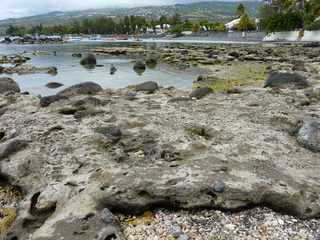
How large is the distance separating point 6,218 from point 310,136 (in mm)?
8799

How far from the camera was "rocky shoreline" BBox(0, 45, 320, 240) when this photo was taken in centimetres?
830

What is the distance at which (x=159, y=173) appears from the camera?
9.75 m

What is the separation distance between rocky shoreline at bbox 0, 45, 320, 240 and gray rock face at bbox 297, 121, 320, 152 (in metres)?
0.03

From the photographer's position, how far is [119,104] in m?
18.5

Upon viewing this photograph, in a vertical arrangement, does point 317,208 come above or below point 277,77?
above

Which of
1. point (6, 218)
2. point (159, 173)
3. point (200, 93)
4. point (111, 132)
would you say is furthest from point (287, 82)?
point (6, 218)

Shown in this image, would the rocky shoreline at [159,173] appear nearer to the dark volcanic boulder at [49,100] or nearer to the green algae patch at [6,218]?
the green algae patch at [6,218]

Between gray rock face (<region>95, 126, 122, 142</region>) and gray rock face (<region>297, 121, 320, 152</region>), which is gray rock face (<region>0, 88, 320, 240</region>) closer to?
gray rock face (<region>95, 126, 122, 142</region>)

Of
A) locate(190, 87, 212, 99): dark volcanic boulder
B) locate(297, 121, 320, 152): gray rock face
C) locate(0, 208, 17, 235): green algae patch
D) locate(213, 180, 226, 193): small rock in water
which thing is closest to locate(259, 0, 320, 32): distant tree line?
locate(190, 87, 212, 99): dark volcanic boulder

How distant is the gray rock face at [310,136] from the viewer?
12055 millimetres

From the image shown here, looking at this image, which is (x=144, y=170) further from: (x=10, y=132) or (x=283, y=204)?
(x=10, y=132)

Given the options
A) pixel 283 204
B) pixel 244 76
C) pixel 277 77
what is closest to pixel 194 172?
pixel 283 204

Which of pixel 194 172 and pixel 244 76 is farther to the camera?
pixel 244 76

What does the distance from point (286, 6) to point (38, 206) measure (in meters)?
112
